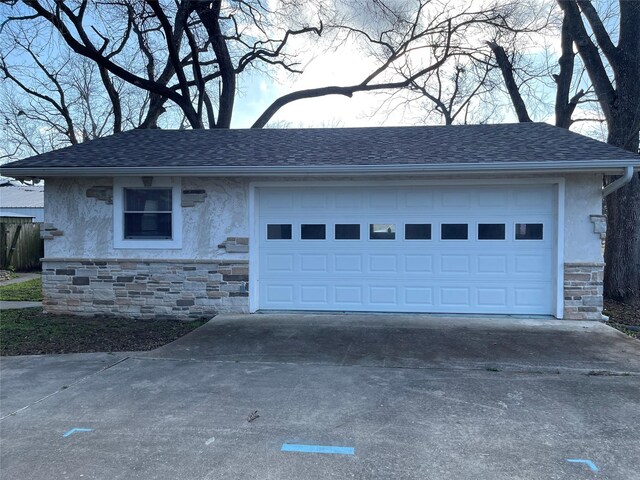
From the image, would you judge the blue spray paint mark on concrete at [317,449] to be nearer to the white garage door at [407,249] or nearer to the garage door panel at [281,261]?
the white garage door at [407,249]

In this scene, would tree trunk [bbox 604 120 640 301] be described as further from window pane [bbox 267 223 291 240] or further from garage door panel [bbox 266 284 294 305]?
window pane [bbox 267 223 291 240]

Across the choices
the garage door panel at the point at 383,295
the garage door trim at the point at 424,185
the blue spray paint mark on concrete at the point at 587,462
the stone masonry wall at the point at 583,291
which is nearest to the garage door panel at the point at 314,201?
the garage door trim at the point at 424,185

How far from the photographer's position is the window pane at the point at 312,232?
8.45 m

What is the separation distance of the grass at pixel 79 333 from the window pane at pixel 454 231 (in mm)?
4629

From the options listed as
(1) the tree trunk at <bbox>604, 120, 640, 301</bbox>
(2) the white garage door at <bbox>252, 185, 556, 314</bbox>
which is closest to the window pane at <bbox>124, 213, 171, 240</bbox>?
(2) the white garage door at <bbox>252, 185, 556, 314</bbox>

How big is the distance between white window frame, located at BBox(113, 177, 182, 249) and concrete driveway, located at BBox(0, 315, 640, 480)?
2447 millimetres

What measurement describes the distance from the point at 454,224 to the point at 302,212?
9.11ft

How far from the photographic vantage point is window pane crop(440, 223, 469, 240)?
26.6 ft

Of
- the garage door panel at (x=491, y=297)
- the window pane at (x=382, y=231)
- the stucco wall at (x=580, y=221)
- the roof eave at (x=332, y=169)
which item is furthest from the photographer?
the window pane at (x=382, y=231)

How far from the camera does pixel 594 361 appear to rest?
5.61m

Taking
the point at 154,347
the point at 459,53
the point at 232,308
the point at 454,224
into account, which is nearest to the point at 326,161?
the point at 454,224

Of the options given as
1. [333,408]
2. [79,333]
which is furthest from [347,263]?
[79,333]

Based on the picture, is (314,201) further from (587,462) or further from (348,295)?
(587,462)

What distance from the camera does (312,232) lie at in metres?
8.48
